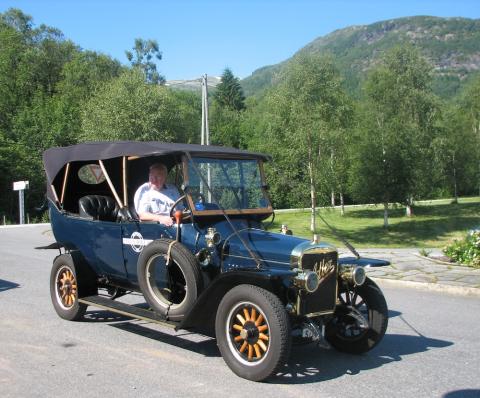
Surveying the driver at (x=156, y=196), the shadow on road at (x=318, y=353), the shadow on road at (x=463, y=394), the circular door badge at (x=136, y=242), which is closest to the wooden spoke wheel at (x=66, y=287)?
the shadow on road at (x=318, y=353)

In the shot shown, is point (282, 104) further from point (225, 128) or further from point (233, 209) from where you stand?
point (225, 128)

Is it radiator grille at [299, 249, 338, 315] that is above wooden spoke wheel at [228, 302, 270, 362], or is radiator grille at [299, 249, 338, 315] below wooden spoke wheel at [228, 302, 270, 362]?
above

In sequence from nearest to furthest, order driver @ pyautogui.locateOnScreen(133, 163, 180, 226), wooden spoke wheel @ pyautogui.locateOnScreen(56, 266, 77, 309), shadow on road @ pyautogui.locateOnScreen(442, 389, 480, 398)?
1. shadow on road @ pyautogui.locateOnScreen(442, 389, 480, 398)
2. driver @ pyautogui.locateOnScreen(133, 163, 180, 226)
3. wooden spoke wheel @ pyautogui.locateOnScreen(56, 266, 77, 309)

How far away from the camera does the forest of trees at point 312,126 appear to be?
24.5 metres

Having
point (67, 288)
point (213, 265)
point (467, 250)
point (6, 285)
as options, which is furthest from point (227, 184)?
point (467, 250)

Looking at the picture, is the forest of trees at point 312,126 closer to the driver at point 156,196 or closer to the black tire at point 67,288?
the driver at point 156,196

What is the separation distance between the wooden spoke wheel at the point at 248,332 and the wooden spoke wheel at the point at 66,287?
2700mm

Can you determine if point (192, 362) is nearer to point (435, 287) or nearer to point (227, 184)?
point (227, 184)

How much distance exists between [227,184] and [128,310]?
171 centimetres

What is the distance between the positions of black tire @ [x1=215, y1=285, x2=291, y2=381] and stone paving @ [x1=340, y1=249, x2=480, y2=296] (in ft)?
18.4

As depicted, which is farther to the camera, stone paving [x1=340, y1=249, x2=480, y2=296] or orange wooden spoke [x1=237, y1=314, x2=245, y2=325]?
stone paving [x1=340, y1=249, x2=480, y2=296]

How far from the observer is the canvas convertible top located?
579cm

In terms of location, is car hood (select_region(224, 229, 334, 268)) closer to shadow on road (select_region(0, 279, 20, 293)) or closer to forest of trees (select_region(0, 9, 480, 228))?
forest of trees (select_region(0, 9, 480, 228))

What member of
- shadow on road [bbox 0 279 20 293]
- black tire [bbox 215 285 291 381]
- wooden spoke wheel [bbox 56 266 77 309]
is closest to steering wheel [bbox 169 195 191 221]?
black tire [bbox 215 285 291 381]
